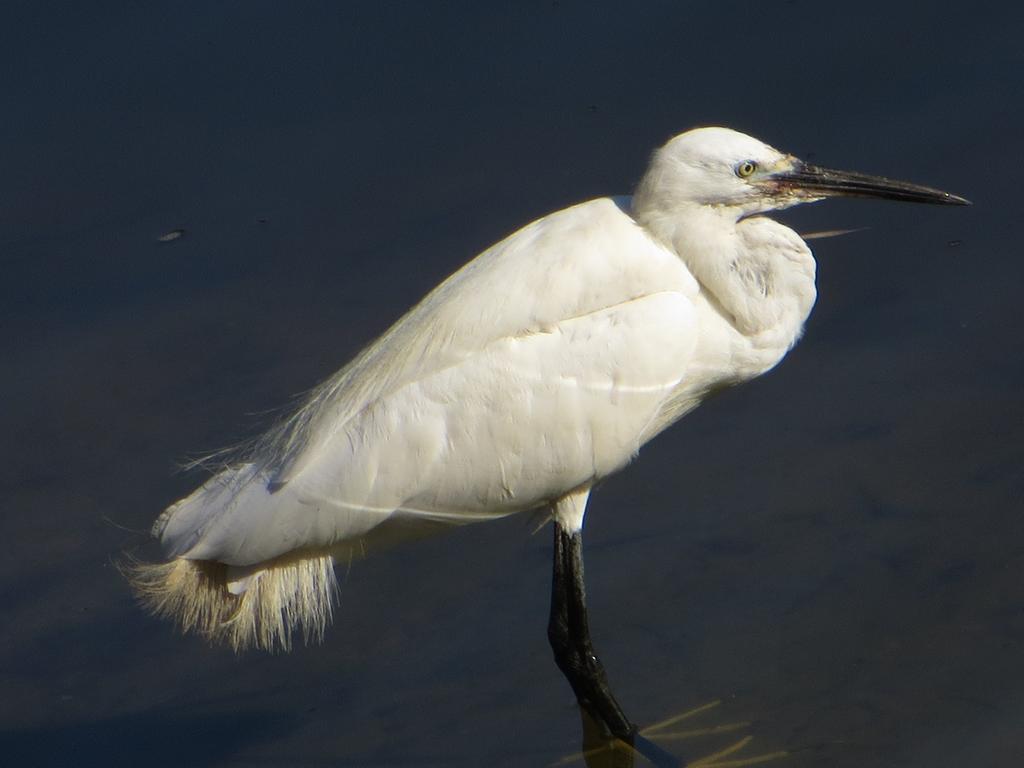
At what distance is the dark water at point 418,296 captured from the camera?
188 inches

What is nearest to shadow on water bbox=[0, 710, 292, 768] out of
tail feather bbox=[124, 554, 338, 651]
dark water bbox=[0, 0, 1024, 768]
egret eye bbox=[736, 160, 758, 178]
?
dark water bbox=[0, 0, 1024, 768]

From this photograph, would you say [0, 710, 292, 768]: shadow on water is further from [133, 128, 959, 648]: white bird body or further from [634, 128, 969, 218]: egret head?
[634, 128, 969, 218]: egret head

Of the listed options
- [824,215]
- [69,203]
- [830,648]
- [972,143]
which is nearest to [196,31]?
[69,203]

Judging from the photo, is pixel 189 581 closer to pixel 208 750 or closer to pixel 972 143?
pixel 208 750

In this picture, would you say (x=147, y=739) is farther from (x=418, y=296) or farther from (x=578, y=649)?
(x=418, y=296)

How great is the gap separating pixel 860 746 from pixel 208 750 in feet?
6.70

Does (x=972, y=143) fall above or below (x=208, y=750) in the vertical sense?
above

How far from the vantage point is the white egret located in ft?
13.7

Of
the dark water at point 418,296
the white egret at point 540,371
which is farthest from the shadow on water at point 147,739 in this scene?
the white egret at point 540,371

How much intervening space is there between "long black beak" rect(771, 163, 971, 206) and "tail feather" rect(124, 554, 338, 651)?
1752mm

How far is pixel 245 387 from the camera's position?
6012mm

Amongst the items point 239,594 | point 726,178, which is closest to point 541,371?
point 726,178

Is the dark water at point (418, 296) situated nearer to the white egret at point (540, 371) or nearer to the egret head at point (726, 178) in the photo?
the white egret at point (540, 371)

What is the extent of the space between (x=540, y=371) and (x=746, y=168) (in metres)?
0.81
